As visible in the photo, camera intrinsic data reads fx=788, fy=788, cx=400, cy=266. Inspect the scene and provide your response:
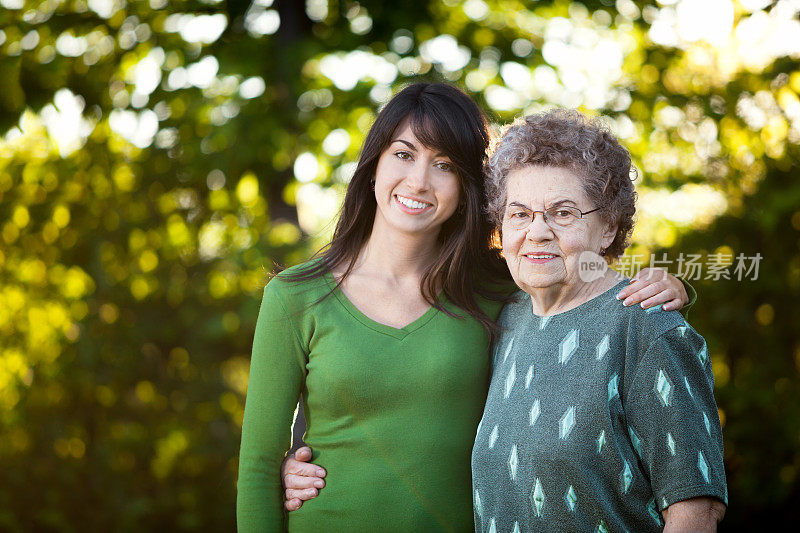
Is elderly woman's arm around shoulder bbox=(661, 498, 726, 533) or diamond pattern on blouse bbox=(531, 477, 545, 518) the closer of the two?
elderly woman's arm around shoulder bbox=(661, 498, 726, 533)

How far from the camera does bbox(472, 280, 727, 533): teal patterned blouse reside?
5.58 feet

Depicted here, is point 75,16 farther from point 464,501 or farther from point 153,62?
point 464,501

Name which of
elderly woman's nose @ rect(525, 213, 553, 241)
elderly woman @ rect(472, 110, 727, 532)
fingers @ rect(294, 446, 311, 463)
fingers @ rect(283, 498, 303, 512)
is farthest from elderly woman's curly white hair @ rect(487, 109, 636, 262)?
fingers @ rect(283, 498, 303, 512)

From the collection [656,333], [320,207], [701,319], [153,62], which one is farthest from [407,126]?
[701,319]

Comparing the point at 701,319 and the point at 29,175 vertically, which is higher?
the point at 29,175

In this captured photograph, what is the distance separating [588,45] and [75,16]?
262 centimetres

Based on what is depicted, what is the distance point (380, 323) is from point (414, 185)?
41 centimetres

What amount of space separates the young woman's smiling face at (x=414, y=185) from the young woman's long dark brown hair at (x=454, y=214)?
0.03 m

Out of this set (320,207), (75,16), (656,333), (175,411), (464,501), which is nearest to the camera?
(656,333)

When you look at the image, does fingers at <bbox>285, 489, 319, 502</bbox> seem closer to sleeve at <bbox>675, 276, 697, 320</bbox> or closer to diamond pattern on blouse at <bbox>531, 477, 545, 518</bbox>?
diamond pattern on blouse at <bbox>531, 477, 545, 518</bbox>

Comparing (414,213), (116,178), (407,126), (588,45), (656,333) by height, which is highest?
(588,45)

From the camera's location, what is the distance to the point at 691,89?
13.3ft

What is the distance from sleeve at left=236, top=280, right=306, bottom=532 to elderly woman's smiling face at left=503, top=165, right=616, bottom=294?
2.31 ft

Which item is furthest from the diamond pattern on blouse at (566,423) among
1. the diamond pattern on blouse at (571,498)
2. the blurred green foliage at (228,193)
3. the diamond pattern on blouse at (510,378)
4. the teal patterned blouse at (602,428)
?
the blurred green foliage at (228,193)
